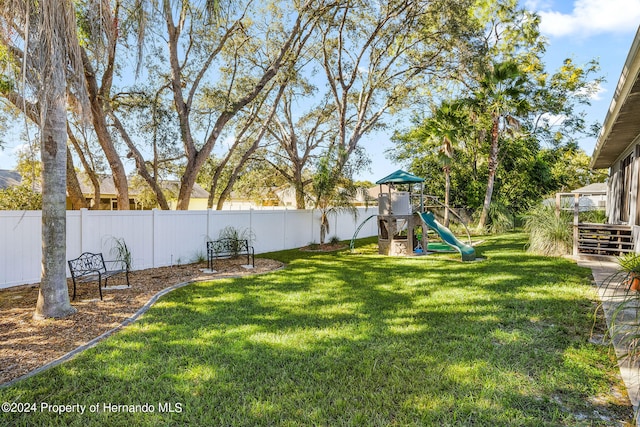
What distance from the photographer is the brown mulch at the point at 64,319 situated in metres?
3.77

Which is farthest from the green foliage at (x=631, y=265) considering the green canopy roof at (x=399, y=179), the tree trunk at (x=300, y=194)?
the tree trunk at (x=300, y=194)

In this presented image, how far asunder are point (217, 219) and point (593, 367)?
9047mm

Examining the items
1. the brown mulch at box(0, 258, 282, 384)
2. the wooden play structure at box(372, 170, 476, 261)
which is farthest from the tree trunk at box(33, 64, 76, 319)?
the wooden play structure at box(372, 170, 476, 261)

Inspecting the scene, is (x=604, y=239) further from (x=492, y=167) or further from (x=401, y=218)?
(x=492, y=167)

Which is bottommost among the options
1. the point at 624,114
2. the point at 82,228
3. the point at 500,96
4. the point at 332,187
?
the point at 82,228

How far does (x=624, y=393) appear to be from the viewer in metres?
2.89

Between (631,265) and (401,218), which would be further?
(401,218)

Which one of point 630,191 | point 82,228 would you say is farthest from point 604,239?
point 82,228

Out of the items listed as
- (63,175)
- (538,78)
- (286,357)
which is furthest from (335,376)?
(538,78)

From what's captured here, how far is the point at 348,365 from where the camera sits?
347 cm

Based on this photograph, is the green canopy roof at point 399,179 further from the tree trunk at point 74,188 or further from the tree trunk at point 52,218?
the tree trunk at point 52,218

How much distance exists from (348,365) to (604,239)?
9.54 meters

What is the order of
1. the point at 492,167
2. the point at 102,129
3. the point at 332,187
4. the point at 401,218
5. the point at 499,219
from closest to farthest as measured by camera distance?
the point at 102,129 < the point at 401,218 < the point at 332,187 < the point at 492,167 < the point at 499,219

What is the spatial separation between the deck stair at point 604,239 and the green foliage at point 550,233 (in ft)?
Result: 1.30
